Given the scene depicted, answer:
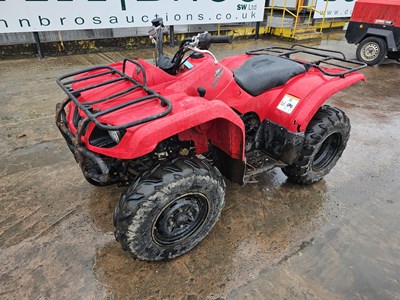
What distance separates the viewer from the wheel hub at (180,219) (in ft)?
6.81

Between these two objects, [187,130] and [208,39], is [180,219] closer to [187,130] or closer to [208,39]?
[187,130]

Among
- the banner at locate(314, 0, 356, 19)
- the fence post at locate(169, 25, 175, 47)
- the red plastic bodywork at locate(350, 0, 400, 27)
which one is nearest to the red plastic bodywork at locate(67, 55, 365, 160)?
the red plastic bodywork at locate(350, 0, 400, 27)

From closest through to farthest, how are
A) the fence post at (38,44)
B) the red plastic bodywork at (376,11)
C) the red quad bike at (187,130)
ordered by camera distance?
the red quad bike at (187,130) < the red plastic bodywork at (376,11) < the fence post at (38,44)

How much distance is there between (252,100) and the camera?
2.56 m

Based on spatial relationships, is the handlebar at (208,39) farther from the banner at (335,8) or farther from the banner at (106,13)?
the banner at (335,8)

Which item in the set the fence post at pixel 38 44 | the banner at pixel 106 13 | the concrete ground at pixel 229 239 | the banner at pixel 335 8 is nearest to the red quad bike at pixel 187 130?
the concrete ground at pixel 229 239

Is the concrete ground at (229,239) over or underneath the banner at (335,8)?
underneath

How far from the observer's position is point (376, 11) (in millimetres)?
6922

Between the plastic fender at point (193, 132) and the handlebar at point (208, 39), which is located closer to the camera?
the plastic fender at point (193, 132)

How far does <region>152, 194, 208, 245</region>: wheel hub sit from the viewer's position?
2076mm

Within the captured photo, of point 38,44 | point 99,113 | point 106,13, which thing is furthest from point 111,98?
point 38,44

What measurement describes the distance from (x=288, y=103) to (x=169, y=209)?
1390 mm

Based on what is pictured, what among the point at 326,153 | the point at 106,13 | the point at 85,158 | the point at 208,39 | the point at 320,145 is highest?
the point at 208,39

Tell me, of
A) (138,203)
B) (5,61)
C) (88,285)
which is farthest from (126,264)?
(5,61)
